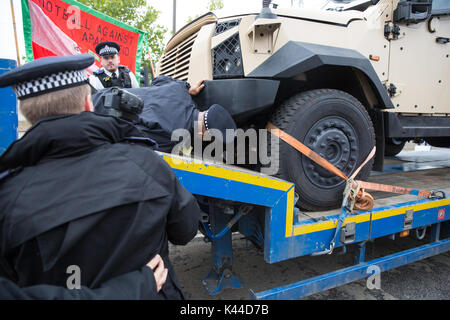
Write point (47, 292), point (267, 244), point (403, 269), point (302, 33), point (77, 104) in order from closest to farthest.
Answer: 1. point (47, 292)
2. point (77, 104)
3. point (267, 244)
4. point (302, 33)
5. point (403, 269)

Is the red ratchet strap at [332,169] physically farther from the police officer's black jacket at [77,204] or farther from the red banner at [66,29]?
the red banner at [66,29]

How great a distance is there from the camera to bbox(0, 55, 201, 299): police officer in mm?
896

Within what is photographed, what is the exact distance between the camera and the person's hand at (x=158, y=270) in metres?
1.08

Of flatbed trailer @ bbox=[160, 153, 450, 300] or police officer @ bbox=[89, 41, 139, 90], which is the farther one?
police officer @ bbox=[89, 41, 139, 90]

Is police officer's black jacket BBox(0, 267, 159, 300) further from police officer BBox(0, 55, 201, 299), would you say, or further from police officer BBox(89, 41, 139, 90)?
police officer BBox(89, 41, 139, 90)

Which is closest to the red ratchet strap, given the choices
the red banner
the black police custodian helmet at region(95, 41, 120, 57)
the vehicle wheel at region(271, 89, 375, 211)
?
the vehicle wheel at region(271, 89, 375, 211)

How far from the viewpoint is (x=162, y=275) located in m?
1.12

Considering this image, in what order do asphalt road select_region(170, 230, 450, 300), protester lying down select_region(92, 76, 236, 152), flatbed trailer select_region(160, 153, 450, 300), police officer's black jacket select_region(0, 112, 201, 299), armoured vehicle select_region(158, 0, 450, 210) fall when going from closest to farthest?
police officer's black jacket select_region(0, 112, 201, 299), flatbed trailer select_region(160, 153, 450, 300), protester lying down select_region(92, 76, 236, 152), armoured vehicle select_region(158, 0, 450, 210), asphalt road select_region(170, 230, 450, 300)

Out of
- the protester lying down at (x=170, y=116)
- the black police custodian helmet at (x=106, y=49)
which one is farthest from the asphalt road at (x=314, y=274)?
the black police custodian helmet at (x=106, y=49)

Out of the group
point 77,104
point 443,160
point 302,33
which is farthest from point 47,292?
point 443,160

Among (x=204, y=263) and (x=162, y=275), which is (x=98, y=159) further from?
(x=204, y=263)

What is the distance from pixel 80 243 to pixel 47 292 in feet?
0.50

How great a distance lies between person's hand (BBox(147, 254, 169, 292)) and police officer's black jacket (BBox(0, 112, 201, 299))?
39mm

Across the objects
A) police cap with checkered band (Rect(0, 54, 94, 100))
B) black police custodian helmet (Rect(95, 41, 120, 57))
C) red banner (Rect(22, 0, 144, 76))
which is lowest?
police cap with checkered band (Rect(0, 54, 94, 100))
